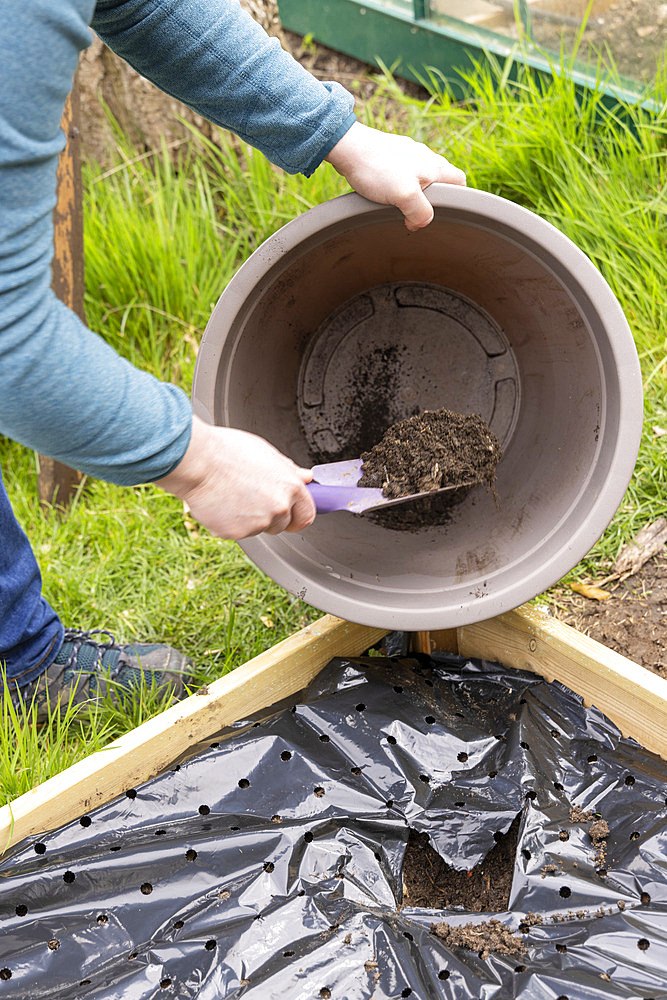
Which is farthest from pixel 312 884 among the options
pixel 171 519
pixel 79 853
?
pixel 171 519

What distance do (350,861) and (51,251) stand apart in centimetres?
97

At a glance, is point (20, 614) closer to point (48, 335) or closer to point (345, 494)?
point (345, 494)

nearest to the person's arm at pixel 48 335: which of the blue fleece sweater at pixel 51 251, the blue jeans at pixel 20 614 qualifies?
the blue fleece sweater at pixel 51 251

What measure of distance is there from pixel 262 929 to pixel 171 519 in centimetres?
133

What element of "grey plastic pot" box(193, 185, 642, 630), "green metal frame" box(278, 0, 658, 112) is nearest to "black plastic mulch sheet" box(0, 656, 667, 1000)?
"grey plastic pot" box(193, 185, 642, 630)

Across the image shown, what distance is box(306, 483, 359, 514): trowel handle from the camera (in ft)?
4.62

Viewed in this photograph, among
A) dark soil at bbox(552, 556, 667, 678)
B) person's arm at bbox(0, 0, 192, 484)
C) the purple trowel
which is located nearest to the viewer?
person's arm at bbox(0, 0, 192, 484)

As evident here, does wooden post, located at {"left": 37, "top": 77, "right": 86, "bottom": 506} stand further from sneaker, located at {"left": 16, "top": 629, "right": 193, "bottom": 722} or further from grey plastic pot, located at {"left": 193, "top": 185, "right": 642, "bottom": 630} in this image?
grey plastic pot, located at {"left": 193, "top": 185, "right": 642, "bottom": 630}

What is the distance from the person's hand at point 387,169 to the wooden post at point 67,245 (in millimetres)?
1175

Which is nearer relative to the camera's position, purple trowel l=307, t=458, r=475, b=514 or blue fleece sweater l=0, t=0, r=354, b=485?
blue fleece sweater l=0, t=0, r=354, b=485

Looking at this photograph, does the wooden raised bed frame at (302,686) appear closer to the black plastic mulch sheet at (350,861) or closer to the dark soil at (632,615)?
the black plastic mulch sheet at (350,861)

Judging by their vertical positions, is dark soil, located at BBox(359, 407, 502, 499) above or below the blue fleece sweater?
below

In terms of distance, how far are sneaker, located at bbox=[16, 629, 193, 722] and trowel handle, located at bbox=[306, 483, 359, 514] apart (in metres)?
0.55

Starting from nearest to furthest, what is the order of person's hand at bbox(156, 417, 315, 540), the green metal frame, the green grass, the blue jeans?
person's hand at bbox(156, 417, 315, 540) < the blue jeans < the green grass < the green metal frame
